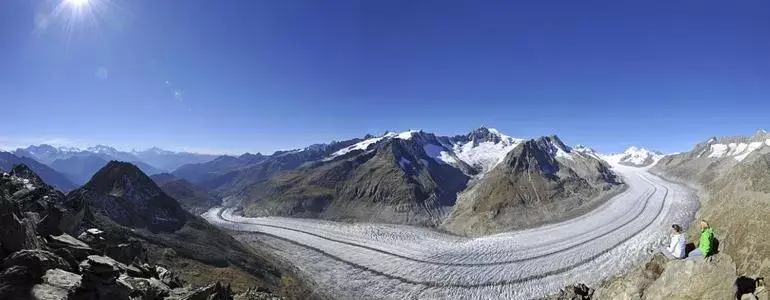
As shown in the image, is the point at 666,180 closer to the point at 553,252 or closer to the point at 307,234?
the point at 553,252

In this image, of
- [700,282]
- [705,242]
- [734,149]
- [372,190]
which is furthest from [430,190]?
[734,149]

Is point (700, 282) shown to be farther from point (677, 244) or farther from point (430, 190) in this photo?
point (430, 190)

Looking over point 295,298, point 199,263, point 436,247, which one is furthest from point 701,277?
point 436,247

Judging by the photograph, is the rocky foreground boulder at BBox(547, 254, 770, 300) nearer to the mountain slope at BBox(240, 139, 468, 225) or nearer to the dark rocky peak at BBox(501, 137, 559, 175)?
the mountain slope at BBox(240, 139, 468, 225)

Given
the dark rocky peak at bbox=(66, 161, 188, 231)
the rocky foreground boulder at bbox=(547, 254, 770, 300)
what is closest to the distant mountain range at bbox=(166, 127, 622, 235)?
the dark rocky peak at bbox=(66, 161, 188, 231)

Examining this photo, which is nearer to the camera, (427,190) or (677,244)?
(677,244)

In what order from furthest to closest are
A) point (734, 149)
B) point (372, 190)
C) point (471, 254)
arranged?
point (734, 149) < point (372, 190) < point (471, 254)
